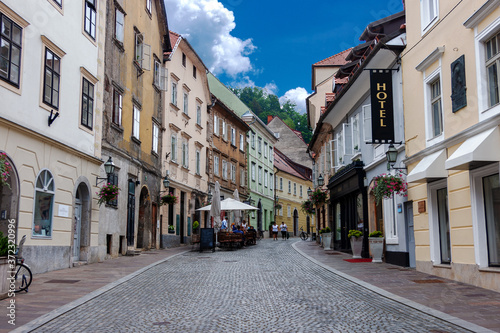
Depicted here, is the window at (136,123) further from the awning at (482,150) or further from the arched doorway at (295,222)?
the arched doorway at (295,222)

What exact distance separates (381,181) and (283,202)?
42487 millimetres

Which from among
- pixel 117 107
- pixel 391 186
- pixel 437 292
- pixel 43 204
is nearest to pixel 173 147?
pixel 117 107

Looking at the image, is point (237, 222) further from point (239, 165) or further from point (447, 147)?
point (447, 147)

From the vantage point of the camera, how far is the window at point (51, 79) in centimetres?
1422

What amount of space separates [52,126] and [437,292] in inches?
415

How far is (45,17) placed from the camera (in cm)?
1417

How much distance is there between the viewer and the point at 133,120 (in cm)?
2228

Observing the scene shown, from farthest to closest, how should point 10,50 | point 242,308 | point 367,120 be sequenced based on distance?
point 367,120
point 10,50
point 242,308

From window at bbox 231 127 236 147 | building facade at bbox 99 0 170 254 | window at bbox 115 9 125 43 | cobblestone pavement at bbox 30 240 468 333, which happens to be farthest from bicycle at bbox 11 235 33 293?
window at bbox 231 127 236 147

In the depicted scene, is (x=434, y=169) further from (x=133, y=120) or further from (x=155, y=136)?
(x=155, y=136)

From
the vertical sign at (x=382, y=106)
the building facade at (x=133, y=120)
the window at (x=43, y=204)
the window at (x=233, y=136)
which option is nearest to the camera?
the window at (x=43, y=204)

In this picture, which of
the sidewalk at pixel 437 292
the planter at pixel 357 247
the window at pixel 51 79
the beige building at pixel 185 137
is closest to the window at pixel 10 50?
the window at pixel 51 79

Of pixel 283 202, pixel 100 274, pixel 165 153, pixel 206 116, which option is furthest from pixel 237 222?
pixel 283 202

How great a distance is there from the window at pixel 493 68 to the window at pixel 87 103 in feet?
38.5
